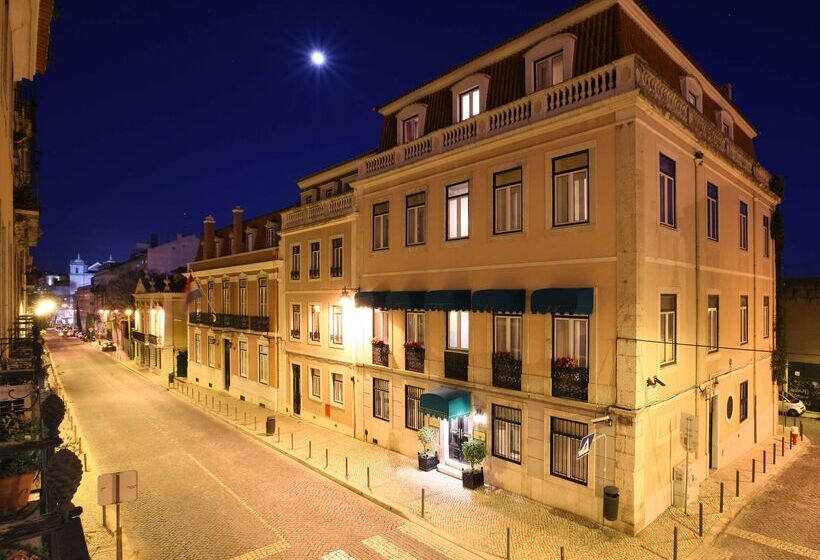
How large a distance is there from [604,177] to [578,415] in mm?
6758

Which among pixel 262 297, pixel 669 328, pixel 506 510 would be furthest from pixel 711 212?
pixel 262 297

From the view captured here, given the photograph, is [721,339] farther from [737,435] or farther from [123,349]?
[123,349]

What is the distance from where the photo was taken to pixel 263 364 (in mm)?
29625

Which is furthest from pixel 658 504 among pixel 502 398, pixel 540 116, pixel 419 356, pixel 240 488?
pixel 240 488

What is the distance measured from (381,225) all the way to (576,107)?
9.83 m

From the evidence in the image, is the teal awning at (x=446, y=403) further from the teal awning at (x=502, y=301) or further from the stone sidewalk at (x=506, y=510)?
the teal awning at (x=502, y=301)

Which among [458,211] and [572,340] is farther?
[458,211]

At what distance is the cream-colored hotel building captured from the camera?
13062 millimetres

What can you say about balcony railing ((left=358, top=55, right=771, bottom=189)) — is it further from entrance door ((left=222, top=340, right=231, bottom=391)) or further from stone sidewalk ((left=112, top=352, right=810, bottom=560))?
entrance door ((left=222, top=340, right=231, bottom=391))

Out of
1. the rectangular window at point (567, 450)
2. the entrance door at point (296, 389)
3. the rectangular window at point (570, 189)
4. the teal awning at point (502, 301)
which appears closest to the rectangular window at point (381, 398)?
the teal awning at point (502, 301)

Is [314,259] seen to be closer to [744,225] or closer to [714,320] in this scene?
[714,320]

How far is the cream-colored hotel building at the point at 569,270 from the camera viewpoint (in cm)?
1306

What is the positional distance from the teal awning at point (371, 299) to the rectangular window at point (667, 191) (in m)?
10.6

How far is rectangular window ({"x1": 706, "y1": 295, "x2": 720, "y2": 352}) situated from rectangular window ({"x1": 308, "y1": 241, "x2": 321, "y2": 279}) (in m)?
17.4
